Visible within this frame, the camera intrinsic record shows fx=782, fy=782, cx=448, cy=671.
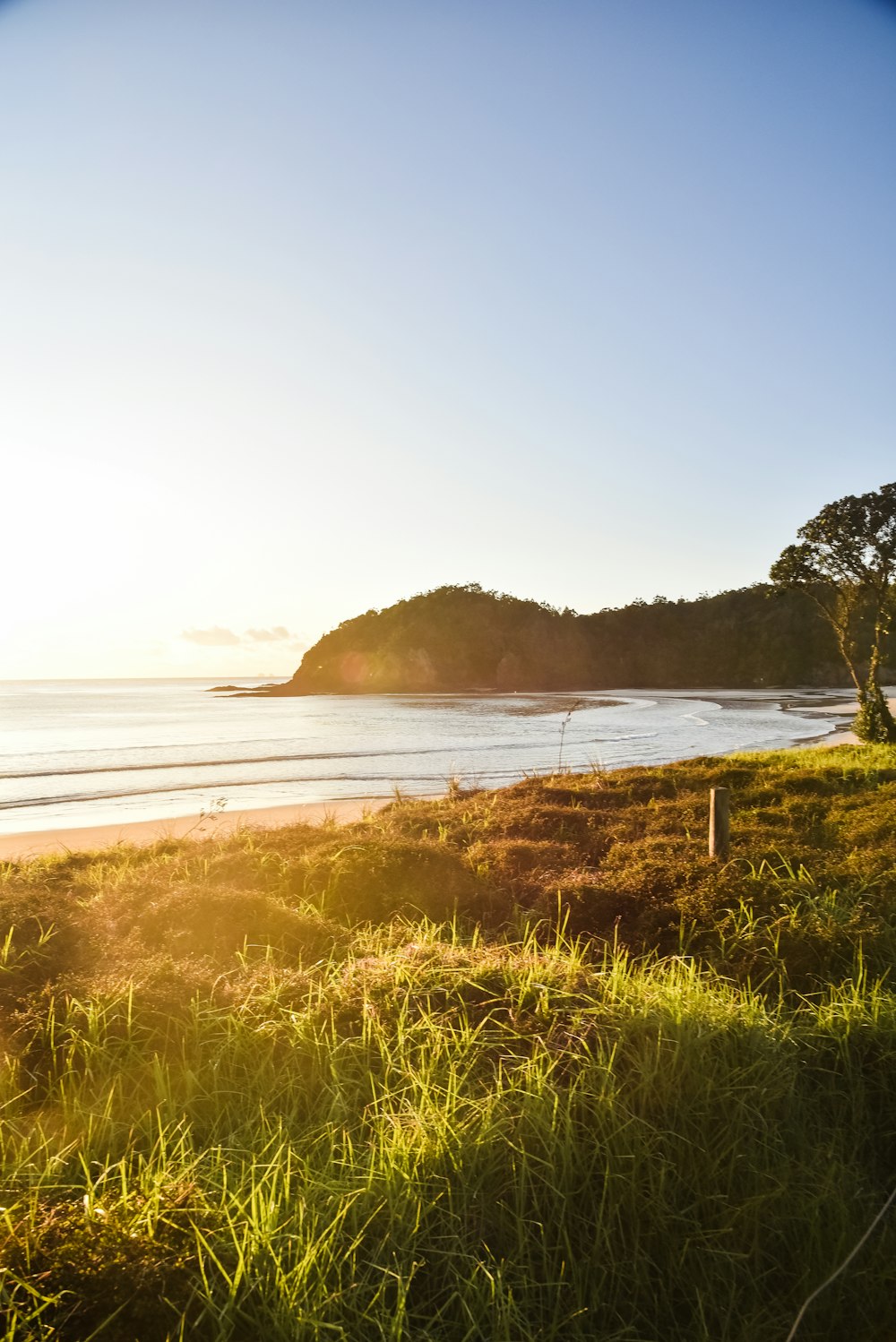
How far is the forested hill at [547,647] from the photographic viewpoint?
104000 mm

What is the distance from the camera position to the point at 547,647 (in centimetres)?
11088

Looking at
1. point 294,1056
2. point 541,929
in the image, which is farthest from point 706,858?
point 294,1056

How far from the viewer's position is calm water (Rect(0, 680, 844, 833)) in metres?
19.7

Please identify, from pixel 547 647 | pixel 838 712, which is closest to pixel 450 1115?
pixel 838 712

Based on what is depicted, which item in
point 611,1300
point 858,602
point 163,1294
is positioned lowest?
point 611,1300

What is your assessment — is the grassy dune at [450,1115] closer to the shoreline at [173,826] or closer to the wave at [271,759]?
the shoreline at [173,826]

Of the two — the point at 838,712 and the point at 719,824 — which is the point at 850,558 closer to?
the point at 719,824

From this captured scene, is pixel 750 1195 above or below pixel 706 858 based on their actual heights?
below

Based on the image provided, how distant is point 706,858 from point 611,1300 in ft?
13.8

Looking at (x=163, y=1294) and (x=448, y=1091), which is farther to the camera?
(x=448, y=1091)

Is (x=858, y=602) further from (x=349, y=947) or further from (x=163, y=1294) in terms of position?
(x=163, y=1294)

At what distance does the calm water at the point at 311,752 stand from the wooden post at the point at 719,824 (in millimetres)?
5823

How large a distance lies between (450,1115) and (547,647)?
109 m

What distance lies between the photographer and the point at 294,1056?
145 inches
